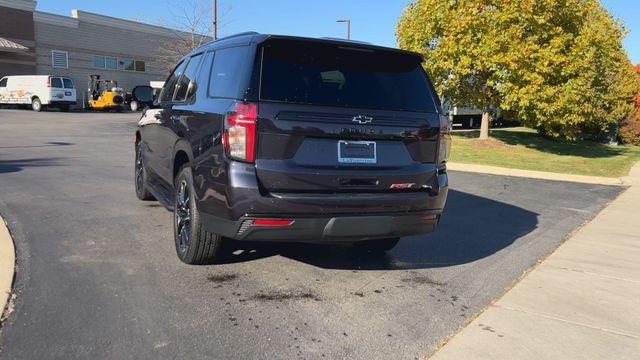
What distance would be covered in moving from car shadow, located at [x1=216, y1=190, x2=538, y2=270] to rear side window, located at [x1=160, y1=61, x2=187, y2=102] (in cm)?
190

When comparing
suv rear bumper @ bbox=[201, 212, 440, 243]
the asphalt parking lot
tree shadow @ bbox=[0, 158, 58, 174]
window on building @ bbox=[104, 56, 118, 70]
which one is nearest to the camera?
the asphalt parking lot

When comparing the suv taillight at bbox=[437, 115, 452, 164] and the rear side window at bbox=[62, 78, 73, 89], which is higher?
the rear side window at bbox=[62, 78, 73, 89]

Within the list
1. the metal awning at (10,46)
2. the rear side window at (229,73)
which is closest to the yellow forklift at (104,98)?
the metal awning at (10,46)

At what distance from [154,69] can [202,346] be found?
44322mm

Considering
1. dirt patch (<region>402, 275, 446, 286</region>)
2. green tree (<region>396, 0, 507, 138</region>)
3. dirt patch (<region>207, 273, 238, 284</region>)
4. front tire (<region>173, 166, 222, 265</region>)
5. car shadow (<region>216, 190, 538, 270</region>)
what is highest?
green tree (<region>396, 0, 507, 138</region>)

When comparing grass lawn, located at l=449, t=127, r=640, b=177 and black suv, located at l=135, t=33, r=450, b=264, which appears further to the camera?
grass lawn, located at l=449, t=127, r=640, b=177

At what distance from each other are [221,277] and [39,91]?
101ft

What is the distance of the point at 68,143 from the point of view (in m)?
14.9

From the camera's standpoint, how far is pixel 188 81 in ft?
17.6

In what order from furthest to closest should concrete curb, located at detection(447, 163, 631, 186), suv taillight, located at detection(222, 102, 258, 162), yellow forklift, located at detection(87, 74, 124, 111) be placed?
yellow forklift, located at detection(87, 74, 124, 111) < concrete curb, located at detection(447, 163, 631, 186) < suv taillight, located at detection(222, 102, 258, 162)

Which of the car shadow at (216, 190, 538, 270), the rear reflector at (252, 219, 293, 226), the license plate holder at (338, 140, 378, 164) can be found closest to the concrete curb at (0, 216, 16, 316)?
the car shadow at (216, 190, 538, 270)

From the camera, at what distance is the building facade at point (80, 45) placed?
34.7 metres

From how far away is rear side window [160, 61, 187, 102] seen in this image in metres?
5.88

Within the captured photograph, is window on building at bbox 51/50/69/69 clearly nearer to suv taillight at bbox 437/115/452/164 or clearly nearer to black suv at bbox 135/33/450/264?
black suv at bbox 135/33/450/264
